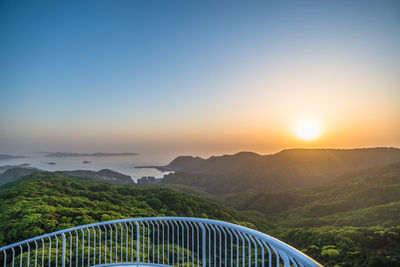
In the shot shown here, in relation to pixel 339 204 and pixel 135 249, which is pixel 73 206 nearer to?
pixel 135 249

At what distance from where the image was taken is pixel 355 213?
24812 mm

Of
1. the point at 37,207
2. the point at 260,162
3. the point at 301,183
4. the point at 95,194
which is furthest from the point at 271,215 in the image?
the point at 260,162

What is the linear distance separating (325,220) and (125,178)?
2477 inches

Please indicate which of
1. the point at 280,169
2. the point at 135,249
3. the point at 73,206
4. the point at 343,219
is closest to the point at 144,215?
the point at 73,206

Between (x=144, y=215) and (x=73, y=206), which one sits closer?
(x=73, y=206)

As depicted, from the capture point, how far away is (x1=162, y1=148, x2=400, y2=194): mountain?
7044 centimetres

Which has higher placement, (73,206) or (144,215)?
(73,206)

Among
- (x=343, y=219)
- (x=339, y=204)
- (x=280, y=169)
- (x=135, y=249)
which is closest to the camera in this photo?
(x=135, y=249)

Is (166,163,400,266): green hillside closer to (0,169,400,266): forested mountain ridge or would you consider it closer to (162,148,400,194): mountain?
(0,169,400,266): forested mountain ridge

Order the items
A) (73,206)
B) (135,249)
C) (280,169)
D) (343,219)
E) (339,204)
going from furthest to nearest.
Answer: (280,169)
(339,204)
(343,219)
(73,206)
(135,249)

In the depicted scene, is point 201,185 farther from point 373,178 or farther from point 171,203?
point 171,203

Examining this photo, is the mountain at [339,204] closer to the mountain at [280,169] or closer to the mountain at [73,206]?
the mountain at [73,206]

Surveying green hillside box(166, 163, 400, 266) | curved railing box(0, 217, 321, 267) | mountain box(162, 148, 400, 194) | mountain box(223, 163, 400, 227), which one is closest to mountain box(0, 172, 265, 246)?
curved railing box(0, 217, 321, 267)

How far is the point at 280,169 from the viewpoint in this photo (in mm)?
76688
